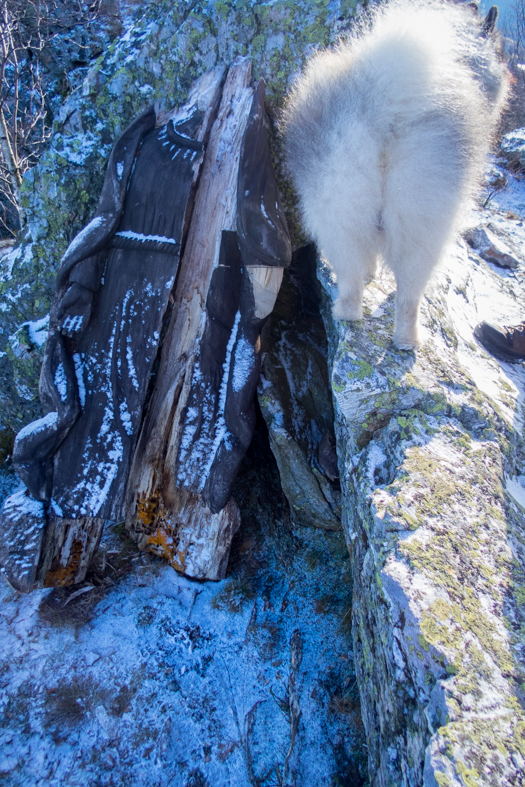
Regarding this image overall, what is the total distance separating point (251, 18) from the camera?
2.77 m

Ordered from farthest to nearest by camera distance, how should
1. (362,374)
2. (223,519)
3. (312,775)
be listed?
(223,519) < (362,374) < (312,775)

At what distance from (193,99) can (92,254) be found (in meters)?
1.29

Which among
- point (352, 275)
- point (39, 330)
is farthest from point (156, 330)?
point (352, 275)

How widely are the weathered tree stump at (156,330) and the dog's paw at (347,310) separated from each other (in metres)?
0.43

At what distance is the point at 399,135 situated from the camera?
1999 mm

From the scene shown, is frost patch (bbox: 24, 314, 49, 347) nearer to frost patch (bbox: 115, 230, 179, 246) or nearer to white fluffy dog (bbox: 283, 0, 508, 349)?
frost patch (bbox: 115, 230, 179, 246)

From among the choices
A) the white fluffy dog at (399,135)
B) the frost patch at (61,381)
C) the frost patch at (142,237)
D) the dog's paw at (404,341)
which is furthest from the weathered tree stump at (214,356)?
Answer: the dog's paw at (404,341)

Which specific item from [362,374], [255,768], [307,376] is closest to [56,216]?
[307,376]

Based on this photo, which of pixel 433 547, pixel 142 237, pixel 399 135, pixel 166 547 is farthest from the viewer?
pixel 166 547

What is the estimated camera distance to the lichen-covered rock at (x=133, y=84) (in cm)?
277

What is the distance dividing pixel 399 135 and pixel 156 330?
176 centimetres

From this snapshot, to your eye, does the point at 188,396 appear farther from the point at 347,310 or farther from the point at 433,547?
the point at 433,547

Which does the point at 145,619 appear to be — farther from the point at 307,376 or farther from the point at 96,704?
the point at 307,376

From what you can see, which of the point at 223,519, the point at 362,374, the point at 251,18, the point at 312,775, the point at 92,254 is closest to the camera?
the point at 312,775
